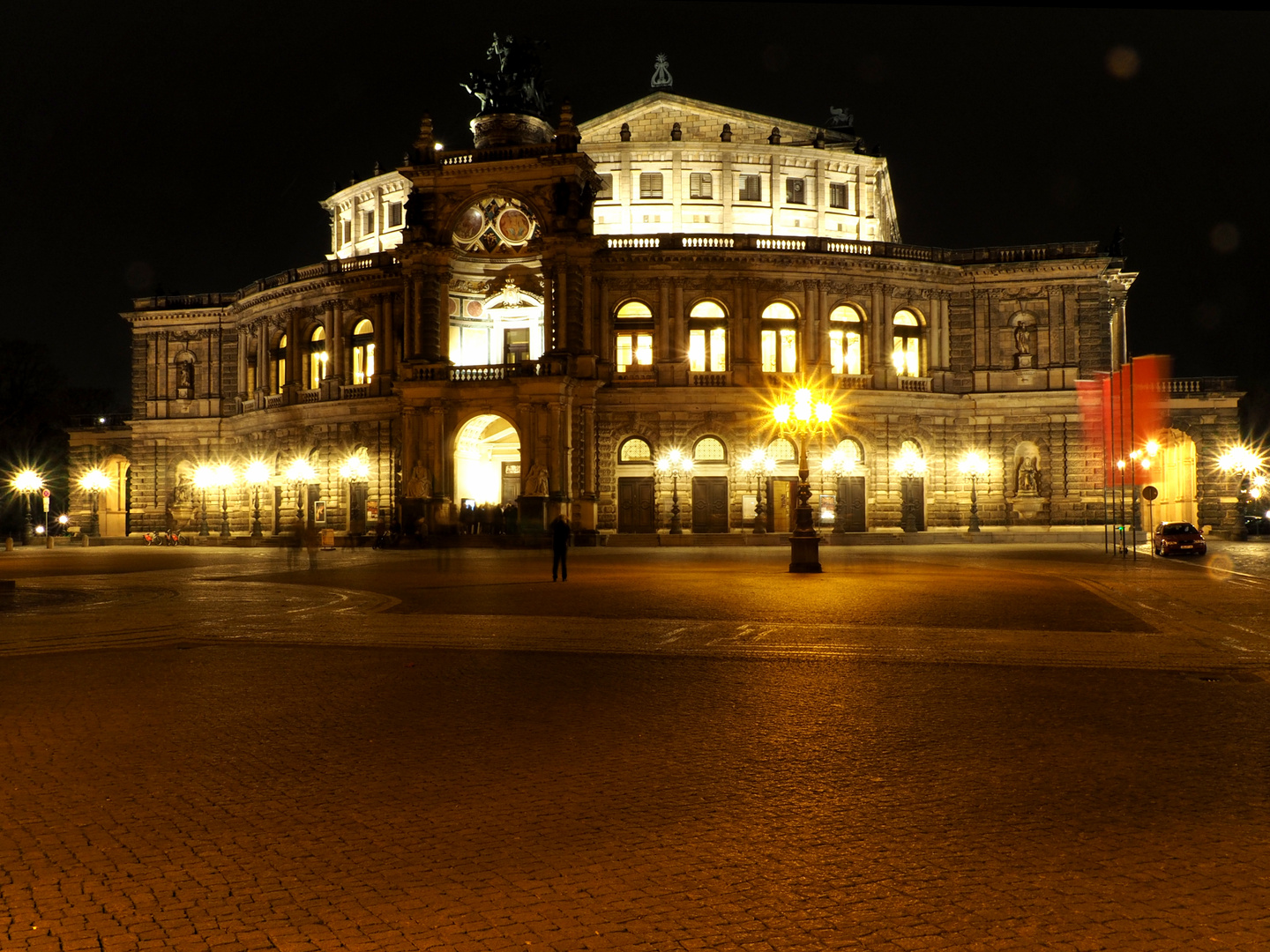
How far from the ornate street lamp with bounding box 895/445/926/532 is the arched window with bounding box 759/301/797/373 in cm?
772

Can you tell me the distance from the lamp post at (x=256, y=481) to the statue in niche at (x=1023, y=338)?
43673 millimetres

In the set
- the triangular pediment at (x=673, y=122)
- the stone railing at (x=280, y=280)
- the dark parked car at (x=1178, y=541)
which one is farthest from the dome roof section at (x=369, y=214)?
the dark parked car at (x=1178, y=541)

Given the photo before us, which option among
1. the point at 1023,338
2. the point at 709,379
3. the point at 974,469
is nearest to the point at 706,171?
the point at 709,379

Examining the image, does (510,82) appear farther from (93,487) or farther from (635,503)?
(93,487)

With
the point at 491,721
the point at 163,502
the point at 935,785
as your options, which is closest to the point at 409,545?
the point at 163,502

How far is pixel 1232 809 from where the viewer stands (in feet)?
23.5

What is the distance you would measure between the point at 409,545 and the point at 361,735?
42.7 m

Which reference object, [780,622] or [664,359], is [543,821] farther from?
[664,359]

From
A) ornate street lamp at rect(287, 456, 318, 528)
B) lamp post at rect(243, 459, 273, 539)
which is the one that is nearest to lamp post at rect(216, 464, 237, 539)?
lamp post at rect(243, 459, 273, 539)

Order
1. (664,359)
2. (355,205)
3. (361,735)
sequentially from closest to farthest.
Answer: (361,735) → (664,359) → (355,205)

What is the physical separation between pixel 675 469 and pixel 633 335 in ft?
24.6

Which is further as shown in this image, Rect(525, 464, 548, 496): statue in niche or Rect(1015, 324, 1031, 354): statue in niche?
Rect(1015, 324, 1031, 354): statue in niche

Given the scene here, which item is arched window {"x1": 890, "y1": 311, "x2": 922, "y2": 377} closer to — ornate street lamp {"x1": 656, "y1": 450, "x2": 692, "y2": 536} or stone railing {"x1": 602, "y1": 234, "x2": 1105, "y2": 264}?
stone railing {"x1": 602, "y1": 234, "x2": 1105, "y2": 264}

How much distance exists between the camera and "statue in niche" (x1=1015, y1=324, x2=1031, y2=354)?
59.3 m
